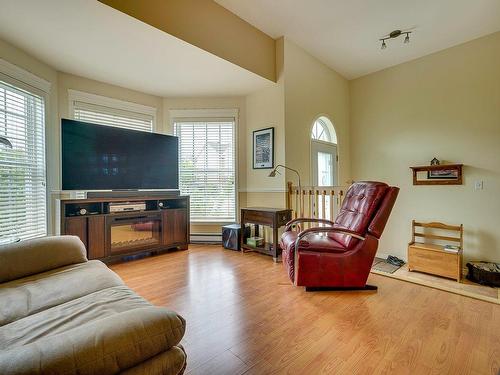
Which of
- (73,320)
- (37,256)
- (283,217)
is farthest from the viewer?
(283,217)

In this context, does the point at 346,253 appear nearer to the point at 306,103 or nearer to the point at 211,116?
the point at 306,103

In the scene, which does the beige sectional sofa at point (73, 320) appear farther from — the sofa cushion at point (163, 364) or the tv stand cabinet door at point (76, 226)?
the tv stand cabinet door at point (76, 226)

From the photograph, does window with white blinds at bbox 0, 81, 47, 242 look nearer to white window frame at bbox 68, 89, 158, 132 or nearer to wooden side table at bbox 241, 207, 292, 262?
white window frame at bbox 68, 89, 158, 132

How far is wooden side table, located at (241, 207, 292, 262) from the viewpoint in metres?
3.32

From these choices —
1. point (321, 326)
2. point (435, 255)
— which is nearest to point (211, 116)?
point (321, 326)

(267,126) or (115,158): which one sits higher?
(267,126)

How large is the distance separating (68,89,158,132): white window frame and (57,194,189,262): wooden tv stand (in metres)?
1.35

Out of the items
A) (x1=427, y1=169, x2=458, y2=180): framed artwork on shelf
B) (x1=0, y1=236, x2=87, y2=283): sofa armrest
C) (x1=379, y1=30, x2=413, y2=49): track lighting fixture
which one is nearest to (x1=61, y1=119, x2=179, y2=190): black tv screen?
(x1=0, y1=236, x2=87, y2=283): sofa armrest

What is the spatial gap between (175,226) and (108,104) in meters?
2.09

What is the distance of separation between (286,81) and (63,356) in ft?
12.2

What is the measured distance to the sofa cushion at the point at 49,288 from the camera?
1198 millimetres

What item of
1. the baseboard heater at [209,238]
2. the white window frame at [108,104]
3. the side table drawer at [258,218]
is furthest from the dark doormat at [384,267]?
the white window frame at [108,104]

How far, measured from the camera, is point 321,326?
5.89 ft

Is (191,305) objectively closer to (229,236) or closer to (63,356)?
(63,356)
